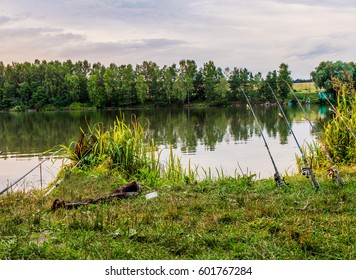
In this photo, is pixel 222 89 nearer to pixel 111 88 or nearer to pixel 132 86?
pixel 132 86

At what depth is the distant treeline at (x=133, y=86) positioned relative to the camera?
100 m

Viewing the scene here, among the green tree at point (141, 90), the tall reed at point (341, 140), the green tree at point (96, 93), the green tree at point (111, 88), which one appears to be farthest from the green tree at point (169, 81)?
the tall reed at point (341, 140)

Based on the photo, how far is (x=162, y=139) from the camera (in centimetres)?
3038

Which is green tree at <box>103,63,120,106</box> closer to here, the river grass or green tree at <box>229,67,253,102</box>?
green tree at <box>229,67,253,102</box>

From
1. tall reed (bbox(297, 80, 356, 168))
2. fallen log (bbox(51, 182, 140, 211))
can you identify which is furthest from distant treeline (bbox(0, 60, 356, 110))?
fallen log (bbox(51, 182, 140, 211))

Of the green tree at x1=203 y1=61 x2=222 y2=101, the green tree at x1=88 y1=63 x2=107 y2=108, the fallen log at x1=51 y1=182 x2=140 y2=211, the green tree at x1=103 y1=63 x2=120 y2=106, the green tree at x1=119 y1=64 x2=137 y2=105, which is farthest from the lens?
the green tree at x1=88 y1=63 x2=107 y2=108

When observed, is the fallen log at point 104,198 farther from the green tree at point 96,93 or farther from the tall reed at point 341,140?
the green tree at point 96,93

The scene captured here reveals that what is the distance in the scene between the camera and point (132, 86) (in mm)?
106812

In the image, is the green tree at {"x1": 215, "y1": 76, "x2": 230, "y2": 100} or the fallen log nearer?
the fallen log

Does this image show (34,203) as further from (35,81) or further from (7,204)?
(35,81)

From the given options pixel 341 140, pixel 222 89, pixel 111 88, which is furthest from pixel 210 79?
pixel 341 140

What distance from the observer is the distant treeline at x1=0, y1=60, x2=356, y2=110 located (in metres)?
100

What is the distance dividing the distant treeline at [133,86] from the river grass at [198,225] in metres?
89.2

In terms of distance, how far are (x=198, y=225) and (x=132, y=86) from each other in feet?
341
